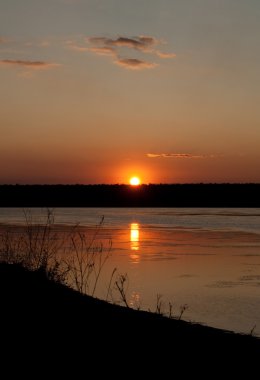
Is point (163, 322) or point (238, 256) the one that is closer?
point (163, 322)

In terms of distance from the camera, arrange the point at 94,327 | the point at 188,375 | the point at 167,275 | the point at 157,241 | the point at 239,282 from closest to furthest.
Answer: the point at 188,375, the point at 94,327, the point at 239,282, the point at 167,275, the point at 157,241

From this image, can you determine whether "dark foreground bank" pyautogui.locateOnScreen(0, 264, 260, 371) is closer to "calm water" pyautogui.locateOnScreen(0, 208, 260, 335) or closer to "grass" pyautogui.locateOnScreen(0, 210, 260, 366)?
"grass" pyautogui.locateOnScreen(0, 210, 260, 366)

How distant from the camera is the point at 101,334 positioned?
26.1 ft

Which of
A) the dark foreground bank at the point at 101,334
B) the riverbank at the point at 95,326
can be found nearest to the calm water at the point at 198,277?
the riverbank at the point at 95,326

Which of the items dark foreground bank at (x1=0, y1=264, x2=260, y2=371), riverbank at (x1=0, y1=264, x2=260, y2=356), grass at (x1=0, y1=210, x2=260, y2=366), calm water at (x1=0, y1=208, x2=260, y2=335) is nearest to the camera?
dark foreground bank at (x1=0, y1=264, x2=260, y2=371)

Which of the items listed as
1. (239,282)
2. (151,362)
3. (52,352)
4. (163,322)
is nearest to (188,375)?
(151,362)

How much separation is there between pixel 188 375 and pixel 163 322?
9.43ft

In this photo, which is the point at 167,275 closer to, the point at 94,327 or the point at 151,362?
the point at 94,327

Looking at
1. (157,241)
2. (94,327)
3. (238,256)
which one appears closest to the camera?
(94,327)

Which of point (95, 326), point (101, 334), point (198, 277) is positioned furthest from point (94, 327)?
point (198, 277)

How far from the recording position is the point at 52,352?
702 cm

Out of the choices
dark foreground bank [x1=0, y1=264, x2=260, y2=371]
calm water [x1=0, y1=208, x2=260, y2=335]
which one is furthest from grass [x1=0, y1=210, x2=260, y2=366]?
calm water [x1=0, y1=208, x2=260, y2=335]

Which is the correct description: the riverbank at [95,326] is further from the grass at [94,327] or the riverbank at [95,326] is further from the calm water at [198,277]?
the calm water at [198,277]

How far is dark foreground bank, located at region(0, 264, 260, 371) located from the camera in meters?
7.16
